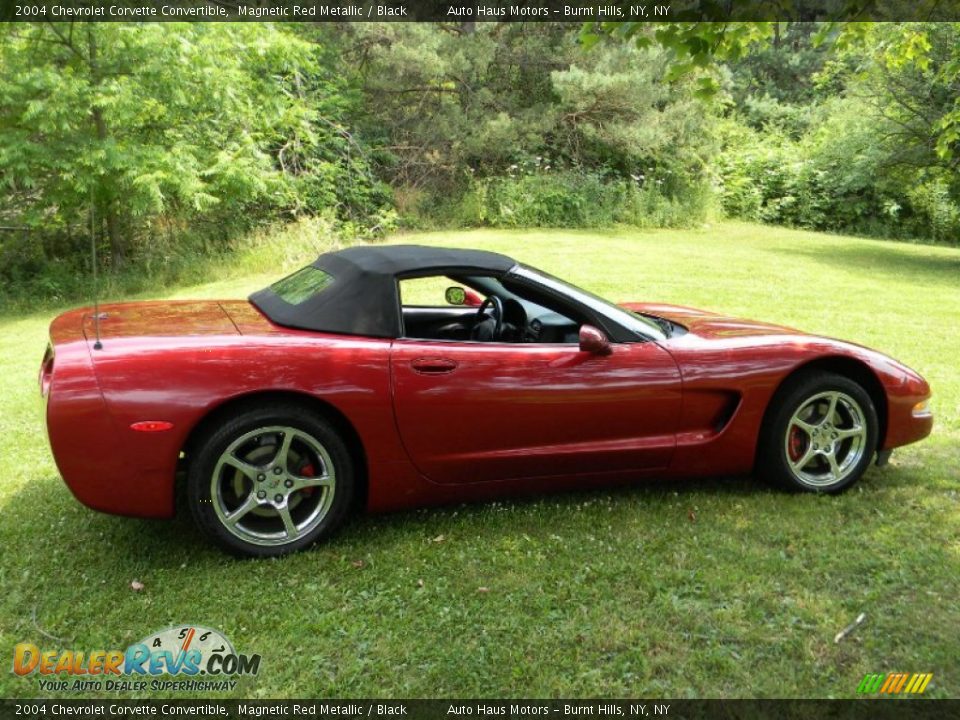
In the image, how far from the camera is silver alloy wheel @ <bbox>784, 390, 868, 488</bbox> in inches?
163

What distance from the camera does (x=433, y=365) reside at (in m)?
3.50

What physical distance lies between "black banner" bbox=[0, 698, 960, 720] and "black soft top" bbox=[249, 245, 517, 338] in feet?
5.31

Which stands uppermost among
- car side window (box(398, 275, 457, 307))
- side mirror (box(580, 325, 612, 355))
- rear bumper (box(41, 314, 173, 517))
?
side mirror (box(580, 325, 612, 355))

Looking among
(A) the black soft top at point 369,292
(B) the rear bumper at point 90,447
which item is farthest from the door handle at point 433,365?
(B) the rear bumper at point 90,447

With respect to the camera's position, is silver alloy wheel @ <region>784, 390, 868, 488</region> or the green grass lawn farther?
silver alloy wheel @ <region>784, 390, 868, 488</region>

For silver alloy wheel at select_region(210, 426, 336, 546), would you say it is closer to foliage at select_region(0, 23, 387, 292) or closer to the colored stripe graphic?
the colored stripe graphic

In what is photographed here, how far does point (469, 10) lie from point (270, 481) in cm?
2002

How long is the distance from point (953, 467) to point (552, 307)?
274cm

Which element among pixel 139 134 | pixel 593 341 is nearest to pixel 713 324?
pixel 593 341

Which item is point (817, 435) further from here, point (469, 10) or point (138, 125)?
point (469, 10)

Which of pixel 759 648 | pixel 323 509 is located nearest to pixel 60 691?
pixel 323 509

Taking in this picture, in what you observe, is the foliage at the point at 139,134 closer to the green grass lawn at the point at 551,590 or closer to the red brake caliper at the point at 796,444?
the green grass lawn at the point at 551,590

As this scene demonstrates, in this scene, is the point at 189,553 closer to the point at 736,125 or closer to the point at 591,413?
the point at 591,413

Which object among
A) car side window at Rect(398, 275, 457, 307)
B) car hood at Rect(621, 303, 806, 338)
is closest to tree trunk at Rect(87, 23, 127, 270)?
car side window at Rect(398, 275, 457, 307)
